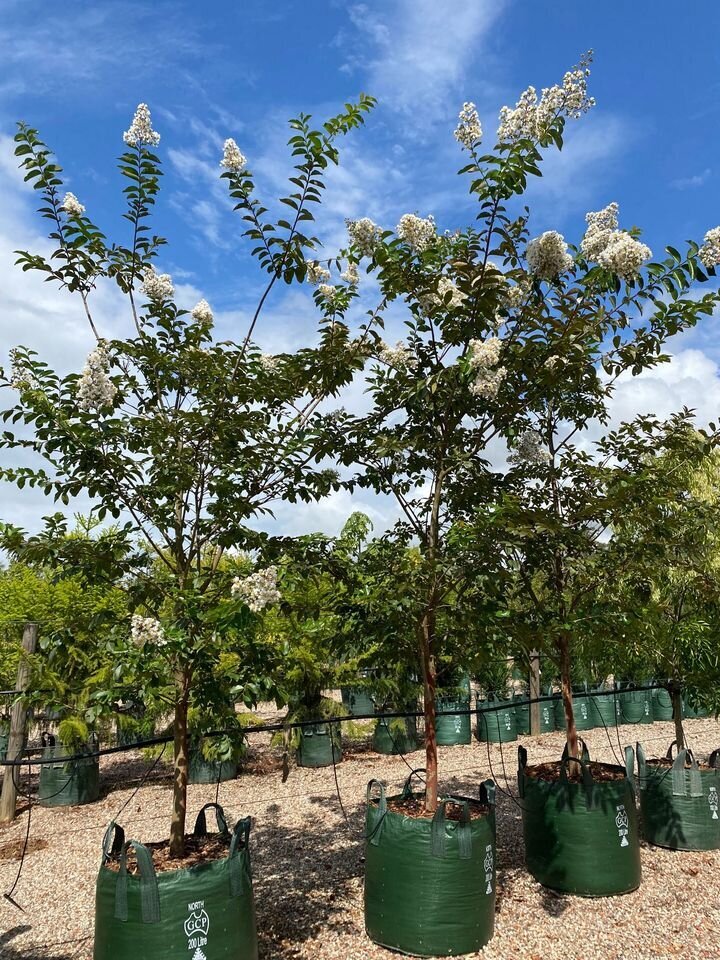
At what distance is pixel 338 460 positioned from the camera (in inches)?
181

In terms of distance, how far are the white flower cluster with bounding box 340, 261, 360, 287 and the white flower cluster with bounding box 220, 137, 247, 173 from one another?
1.07 m

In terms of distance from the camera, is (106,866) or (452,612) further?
(452,612)

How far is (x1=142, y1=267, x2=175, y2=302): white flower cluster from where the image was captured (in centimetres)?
370

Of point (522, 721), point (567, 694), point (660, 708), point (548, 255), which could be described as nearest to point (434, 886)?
point (567, 694)

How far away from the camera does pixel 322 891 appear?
4711 millimetres

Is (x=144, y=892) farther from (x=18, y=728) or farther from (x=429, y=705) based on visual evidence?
(x=18, y=728)

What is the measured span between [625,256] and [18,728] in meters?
7.22

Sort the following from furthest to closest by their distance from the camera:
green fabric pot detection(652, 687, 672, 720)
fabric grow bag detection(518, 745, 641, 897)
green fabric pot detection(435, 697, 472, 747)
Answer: green fabric pot detection(652, 687, 672, 720) < green fabric pot detection(435, 697, 472, 747) < fabric grow bag detection(518, 745, 641, 897)

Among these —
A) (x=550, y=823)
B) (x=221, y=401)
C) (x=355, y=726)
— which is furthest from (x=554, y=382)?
(x=355, y=726)

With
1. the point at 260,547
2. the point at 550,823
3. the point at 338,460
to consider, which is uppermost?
the point at 338,460

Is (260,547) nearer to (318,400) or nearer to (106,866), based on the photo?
(318,400)

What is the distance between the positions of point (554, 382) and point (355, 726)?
24.3 feet

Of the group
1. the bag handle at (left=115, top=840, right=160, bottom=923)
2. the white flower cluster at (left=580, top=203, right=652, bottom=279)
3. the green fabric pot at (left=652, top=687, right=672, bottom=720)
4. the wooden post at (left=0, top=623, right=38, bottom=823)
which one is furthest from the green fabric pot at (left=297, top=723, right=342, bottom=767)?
the white flower cluster at (left=580, top=203, right=652, bottom=279)

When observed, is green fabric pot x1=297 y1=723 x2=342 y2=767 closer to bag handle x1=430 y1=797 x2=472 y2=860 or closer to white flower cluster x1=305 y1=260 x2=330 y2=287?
bag handle x1=430 y1=797 x2=472 y2=860
